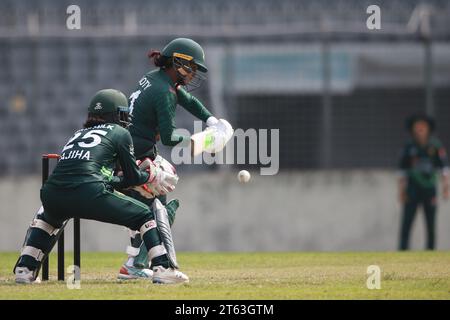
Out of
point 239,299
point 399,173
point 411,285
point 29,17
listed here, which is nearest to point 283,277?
point 411,285

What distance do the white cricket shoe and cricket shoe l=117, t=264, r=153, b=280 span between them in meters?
0.92

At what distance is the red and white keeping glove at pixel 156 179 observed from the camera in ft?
31.6

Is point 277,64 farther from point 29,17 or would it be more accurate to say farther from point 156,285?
point 156,285

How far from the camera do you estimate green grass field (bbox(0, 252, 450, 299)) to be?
8.39 meters

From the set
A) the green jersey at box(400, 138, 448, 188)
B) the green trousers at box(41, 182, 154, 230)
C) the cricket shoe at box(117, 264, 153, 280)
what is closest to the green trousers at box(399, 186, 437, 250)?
the green jersey at box(400, 138, 448, 188)

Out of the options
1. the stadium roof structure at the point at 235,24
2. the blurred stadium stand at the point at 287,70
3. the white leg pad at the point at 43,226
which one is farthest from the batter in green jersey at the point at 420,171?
the white leg pad at the point at 43,226

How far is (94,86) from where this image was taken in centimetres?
2042

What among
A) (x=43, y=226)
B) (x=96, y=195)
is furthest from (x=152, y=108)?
(x=43, y=226)

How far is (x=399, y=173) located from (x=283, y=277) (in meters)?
7.58

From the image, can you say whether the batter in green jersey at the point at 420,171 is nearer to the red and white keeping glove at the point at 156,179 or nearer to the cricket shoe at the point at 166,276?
the red and white keeping glove at the point at 156,179

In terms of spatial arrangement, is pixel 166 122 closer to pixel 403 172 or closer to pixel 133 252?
pixel 133 252

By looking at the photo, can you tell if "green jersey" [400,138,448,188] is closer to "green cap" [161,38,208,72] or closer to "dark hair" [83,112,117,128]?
"green cap" [161,38,208,72]

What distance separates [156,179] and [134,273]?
92cm

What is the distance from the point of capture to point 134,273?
389 inches
